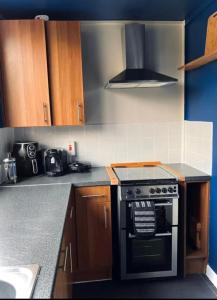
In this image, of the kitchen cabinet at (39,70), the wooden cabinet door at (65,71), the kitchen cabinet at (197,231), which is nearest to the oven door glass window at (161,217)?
the kitchen cabinet at (197,231)

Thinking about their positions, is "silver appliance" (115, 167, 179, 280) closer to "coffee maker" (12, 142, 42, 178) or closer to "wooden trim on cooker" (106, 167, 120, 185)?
"wooden trim on cooker" (106, 167, 120, 185)

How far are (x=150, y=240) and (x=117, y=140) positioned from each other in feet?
3.37

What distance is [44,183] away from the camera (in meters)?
2.05

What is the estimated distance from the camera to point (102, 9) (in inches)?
83.4

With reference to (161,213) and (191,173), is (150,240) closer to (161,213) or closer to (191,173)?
(161,213)

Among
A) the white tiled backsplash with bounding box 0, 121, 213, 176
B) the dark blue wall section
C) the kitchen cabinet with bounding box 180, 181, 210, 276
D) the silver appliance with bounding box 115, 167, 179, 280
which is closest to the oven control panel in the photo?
the silver appliance with bounding box 115, 167, 179, 280

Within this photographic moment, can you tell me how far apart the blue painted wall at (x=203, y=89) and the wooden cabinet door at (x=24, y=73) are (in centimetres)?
132

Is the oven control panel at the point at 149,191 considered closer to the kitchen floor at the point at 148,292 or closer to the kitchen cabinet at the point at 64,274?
the kitchen cabinet at the point at 64,274

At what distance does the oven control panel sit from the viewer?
198cm

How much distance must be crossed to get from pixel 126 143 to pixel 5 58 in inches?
53.2

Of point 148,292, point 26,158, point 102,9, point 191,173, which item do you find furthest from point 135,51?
point 148,292

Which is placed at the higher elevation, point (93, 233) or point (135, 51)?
point (135, 51)

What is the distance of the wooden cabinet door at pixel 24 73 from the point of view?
2.02 meters

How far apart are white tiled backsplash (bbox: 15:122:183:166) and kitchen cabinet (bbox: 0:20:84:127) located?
0.40 meters
